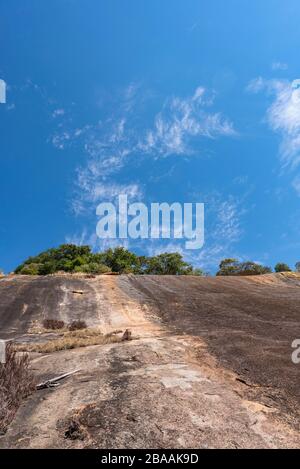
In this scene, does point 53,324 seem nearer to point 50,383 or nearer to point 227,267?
point 50,383

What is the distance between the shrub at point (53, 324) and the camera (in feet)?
49.5

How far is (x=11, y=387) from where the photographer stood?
260 inches

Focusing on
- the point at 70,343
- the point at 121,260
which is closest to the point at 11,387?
the point at 70,343

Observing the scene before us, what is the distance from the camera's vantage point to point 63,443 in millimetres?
4855

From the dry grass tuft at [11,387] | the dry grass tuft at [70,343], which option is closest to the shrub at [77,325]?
the dry grass tuft at [70,343]

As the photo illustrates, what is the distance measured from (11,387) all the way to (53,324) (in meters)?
8.93

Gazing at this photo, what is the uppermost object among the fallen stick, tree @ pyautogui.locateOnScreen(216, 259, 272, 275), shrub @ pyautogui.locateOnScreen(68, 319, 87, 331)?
tree @ pyautogui.locateOnScreen(216, 259, 272, 275)

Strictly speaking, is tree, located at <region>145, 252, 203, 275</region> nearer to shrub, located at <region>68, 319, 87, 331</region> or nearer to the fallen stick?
shrub, located at <region>68, 319, 87, 331</region>

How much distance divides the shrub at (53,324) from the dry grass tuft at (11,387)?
7175 mm

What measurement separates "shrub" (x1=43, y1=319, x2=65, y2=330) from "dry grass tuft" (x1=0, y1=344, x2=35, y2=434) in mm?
7175

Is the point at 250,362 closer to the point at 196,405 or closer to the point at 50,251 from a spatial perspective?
the point at 196,405

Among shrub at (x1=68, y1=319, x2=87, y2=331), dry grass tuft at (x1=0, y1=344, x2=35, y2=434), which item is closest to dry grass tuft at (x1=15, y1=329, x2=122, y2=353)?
shrub at (x1=68, y1=319, x2=87, y2=331)

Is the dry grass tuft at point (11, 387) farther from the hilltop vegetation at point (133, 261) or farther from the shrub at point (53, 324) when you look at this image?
the hilltop vegetation at point (133, 261)

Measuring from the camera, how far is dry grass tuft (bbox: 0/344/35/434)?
568 cm
